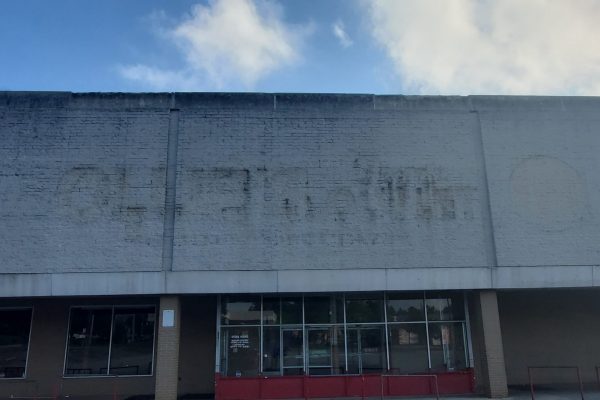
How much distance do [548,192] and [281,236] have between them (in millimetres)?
8894

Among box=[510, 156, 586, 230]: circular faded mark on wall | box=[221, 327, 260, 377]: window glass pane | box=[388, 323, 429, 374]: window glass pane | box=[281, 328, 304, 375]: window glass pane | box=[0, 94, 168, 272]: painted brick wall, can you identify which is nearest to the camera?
box=[0, 94, 168, 272]: painted brick wall

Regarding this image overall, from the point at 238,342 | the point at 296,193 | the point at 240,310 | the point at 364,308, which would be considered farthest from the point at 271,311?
the point at 296,193

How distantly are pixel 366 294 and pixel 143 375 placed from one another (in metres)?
8.25

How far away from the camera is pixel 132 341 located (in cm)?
1922

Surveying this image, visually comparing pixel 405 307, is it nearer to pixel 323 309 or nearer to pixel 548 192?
pixel 323 309

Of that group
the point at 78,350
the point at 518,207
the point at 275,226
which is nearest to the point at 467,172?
the point at 518,207

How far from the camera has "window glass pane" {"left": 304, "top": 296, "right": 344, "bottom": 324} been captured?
18.5 metres

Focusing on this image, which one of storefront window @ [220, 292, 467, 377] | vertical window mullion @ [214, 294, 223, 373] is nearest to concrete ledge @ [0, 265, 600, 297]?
vertical window mullion @ [214, 294, 223, 373]

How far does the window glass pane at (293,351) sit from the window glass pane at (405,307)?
Answer: 321cm

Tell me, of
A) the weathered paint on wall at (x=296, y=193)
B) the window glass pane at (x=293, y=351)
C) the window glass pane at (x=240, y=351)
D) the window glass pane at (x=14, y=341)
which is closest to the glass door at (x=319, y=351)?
the window glass pane at (x=293, y=351)

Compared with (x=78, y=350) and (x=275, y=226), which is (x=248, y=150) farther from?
(x=78, y=350)

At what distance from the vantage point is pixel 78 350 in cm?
1894

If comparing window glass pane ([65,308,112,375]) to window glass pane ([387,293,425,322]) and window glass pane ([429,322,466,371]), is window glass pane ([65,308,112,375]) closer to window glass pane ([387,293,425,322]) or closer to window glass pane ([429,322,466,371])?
window glass pane ([387,293,425,322])

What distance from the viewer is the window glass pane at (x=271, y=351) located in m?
17.9
